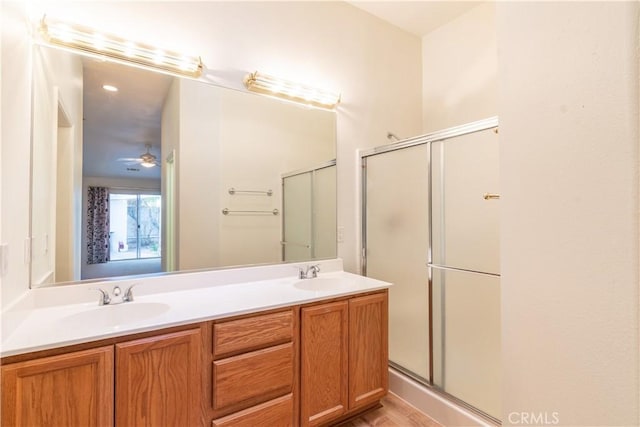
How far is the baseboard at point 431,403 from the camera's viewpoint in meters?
1.78

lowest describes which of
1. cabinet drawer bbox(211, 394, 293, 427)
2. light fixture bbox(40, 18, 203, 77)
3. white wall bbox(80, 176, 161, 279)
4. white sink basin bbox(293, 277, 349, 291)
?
cabinet drawer bbox(211, 394, 293, 427)

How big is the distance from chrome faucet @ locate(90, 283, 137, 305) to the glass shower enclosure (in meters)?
1.71

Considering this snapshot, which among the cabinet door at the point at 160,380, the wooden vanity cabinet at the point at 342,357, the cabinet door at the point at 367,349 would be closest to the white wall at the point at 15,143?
the cabinet door at the point at 160,380

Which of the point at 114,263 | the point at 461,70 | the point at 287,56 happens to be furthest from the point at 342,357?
the point at 461,70

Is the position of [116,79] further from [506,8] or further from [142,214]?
[506,8]

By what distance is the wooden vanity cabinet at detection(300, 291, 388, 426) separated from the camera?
160 cm

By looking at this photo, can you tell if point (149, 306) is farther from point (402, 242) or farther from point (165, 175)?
point (402, 242)

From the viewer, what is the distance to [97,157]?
5.62 feet

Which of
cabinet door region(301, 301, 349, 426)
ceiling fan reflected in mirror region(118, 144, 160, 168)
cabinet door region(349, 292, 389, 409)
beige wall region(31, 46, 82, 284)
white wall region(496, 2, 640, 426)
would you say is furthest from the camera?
ceiling fan reflected in mirror region(118, 144, 160, 168)

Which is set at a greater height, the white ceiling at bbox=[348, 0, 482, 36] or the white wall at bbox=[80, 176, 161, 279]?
the white ceiling at bbox=[348, 0, 482, 36]

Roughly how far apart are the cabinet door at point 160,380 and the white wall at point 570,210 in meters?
1.18

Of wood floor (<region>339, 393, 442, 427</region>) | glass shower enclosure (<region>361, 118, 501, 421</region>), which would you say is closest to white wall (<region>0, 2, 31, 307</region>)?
wood floor (<region>339, 393, 442, 427</region>)

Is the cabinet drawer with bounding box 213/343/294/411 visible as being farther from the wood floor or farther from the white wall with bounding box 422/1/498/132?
the white wall with bounding box 422/1/498/132

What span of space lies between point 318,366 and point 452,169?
154 centimetres
